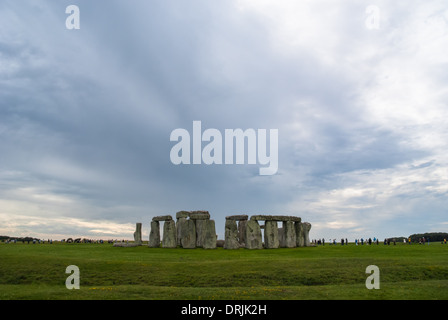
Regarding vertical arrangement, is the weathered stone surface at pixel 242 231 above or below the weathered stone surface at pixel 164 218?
below

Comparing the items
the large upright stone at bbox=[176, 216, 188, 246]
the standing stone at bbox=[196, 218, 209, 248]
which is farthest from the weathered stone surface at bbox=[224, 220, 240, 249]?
the large upright stone at bbox=[176, 216, 188, 246]

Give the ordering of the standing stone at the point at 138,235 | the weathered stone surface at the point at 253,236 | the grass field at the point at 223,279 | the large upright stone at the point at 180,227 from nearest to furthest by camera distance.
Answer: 1. the grass field at the point at 223,279
2. the weathered stone surface at the point at 253,236
3. the large upright stone at the point at 180,227
4. the standing stone at the point at 138,235

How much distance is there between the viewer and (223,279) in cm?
2066

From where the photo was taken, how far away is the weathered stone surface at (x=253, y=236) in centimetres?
3806

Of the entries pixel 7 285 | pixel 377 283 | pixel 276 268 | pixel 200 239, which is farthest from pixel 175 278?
pixel 200 239

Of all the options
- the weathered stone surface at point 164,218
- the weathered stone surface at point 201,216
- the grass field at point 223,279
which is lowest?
the grass field at point 223,279

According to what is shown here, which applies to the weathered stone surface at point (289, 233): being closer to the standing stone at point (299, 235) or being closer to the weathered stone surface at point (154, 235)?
the standing stone at point (299, 235)

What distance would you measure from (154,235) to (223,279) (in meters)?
22.4

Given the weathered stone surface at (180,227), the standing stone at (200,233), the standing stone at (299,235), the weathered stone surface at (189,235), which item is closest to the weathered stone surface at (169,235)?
the weathered stone surface at (180,227)

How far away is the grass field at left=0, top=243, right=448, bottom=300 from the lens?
16422mm

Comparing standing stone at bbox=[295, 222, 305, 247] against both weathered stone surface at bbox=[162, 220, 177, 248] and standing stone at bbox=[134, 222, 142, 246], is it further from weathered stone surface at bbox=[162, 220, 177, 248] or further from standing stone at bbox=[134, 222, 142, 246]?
standing stone at bbox=[134, 222, 142, 246]

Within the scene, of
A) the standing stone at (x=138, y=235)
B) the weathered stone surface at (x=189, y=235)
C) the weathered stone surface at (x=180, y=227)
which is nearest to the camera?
the weathered stone surface at (x=189, y=235)

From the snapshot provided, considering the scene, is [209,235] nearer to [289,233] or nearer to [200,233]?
[200,233]

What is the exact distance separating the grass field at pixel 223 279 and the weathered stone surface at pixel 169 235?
12.0 metres
